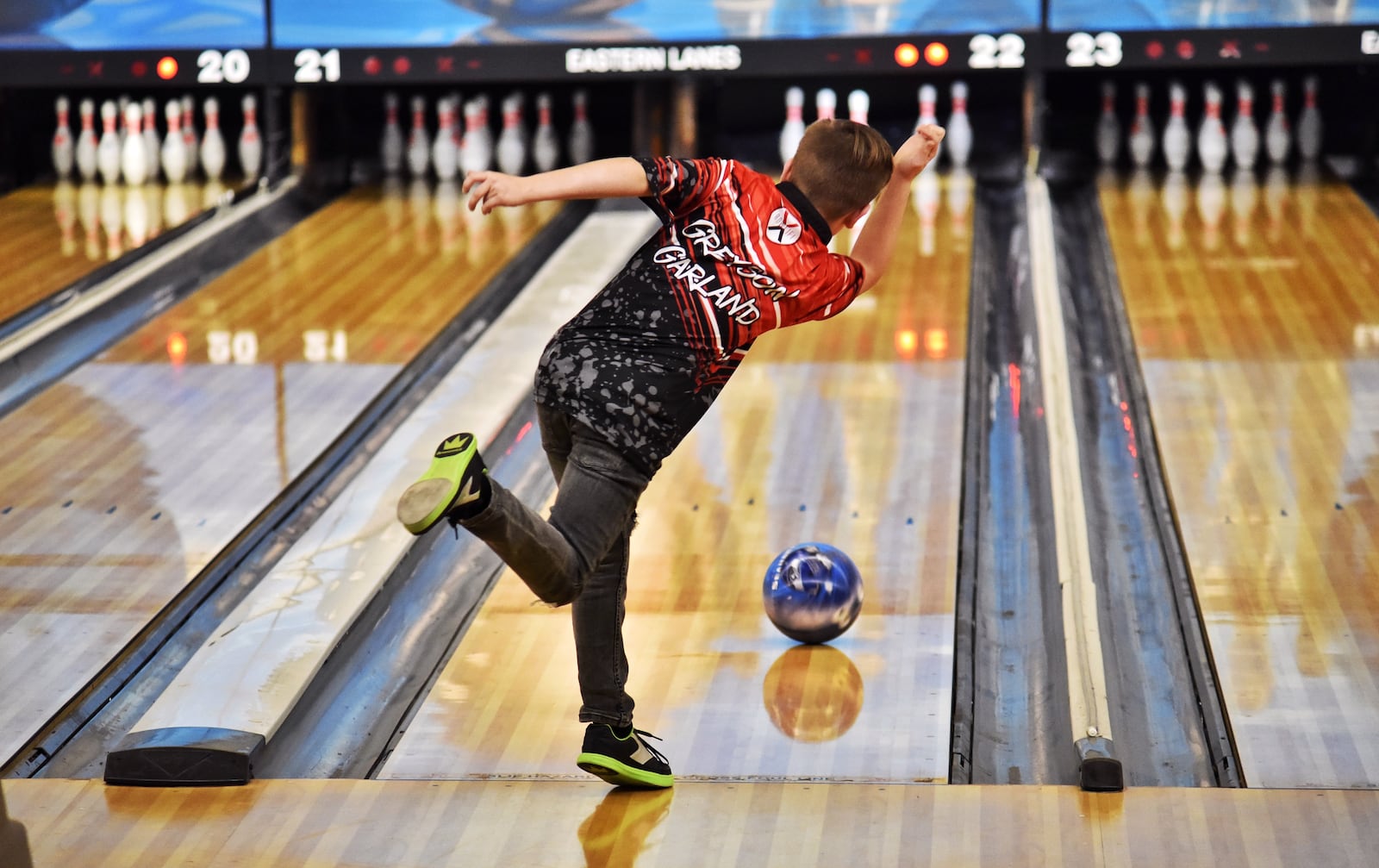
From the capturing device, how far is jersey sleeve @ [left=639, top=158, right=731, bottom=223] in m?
1.95

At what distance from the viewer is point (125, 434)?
3.61m

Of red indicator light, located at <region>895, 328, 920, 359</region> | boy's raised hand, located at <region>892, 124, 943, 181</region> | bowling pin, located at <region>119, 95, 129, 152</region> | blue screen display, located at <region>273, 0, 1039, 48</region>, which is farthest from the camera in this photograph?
bowling pin, located at <region>119, 95, 129, 152</region>

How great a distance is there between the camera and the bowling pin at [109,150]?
18.6ft

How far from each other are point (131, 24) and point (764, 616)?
3.69 metres

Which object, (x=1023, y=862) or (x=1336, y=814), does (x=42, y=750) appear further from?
(x=1336, y=814)

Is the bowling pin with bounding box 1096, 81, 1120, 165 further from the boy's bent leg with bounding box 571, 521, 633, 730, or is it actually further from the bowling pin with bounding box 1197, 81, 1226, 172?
the boy's bent leg with bounding box 571, 521, 633, 730

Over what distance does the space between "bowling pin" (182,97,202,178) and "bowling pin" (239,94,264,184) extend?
16 cm

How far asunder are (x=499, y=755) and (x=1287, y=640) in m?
1.27

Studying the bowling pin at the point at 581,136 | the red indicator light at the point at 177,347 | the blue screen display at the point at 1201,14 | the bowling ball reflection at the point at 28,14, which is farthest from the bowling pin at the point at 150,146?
the blue screen display at the point at 1201,14

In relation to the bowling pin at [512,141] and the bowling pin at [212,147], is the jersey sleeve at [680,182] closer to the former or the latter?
the bowling pin at [512,141]

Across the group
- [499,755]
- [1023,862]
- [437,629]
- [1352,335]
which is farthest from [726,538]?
[1352,335]

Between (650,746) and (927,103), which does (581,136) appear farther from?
(650,746)

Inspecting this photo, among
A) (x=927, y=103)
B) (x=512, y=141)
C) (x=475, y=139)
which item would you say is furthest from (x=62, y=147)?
(x=927, y=103)

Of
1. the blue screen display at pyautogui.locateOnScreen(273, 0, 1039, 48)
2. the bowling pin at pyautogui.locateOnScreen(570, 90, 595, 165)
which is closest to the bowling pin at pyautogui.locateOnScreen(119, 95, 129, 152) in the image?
the blue screen display at pyautogui.locateOnScreen(273, 0, 1039, 48)
